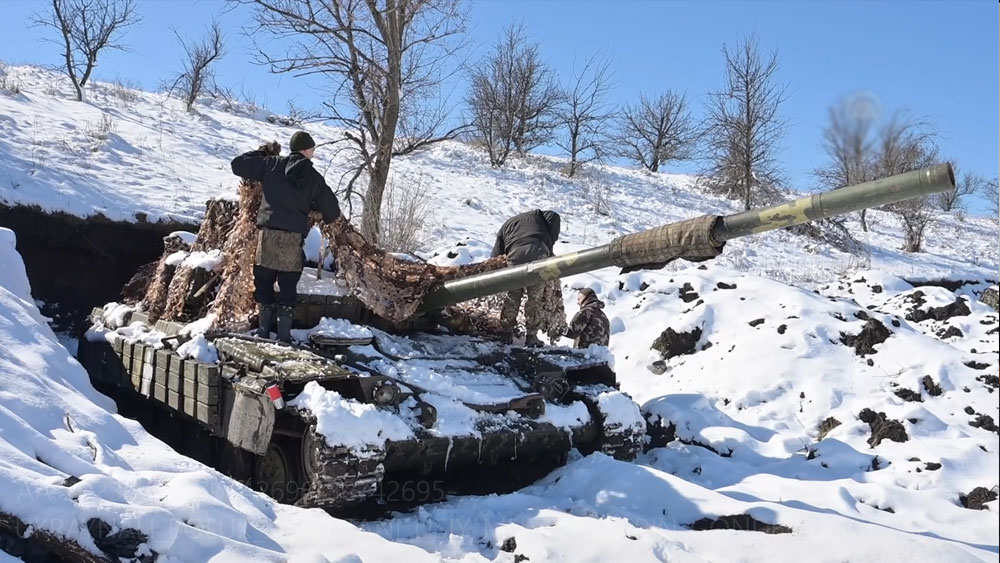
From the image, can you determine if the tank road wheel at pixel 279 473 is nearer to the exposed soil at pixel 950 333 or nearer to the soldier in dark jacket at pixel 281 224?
the soldier in dark jacket at pixel 281 224

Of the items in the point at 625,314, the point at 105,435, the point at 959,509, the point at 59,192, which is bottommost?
the point at 959,509

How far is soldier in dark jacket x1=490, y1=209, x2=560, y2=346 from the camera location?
7734 millimetres

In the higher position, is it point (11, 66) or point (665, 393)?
point (11, 66)

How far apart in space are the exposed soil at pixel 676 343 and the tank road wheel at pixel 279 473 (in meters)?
5.11

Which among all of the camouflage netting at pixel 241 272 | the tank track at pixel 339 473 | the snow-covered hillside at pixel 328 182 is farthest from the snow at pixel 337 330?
the snow-covered hillside at pixel 328 182

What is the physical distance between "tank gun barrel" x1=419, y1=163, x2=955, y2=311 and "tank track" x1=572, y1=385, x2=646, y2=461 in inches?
44.4

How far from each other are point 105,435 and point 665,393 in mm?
5505

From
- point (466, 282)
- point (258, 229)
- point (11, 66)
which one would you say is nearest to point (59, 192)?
point (258, 229)

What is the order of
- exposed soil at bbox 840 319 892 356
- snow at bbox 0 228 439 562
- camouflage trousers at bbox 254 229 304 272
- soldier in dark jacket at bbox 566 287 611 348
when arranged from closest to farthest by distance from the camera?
snow at bbox 0 228 439 562 → camouflage trousers at bbox 254 229 304 272 → soldier in dark jacket at bbox 566 287 611 348 → exposed soil at bbox 840 319 892 356

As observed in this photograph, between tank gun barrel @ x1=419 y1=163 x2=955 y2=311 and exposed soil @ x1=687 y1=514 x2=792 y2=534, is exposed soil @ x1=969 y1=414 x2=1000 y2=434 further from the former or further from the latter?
tank gun barrel @ x1=419 y1=163 x2=955 y2=311

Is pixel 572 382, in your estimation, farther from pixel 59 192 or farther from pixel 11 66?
pixel 11 66

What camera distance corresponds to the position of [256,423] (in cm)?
530

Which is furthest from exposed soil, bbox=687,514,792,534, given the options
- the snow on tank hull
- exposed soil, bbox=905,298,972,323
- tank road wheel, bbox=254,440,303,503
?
exposed soil, bbox=905,298,972,323

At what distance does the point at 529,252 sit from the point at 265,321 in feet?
8.20
